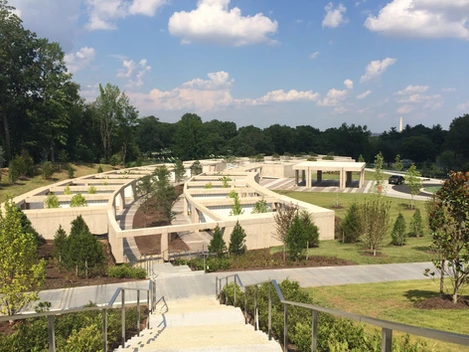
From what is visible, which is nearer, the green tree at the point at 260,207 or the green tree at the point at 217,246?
the green tree at the point at 217,246

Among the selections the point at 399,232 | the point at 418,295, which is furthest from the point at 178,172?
the point at 418,295

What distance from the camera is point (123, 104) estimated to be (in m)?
58.1

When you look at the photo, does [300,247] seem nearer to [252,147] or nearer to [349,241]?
[349,241]

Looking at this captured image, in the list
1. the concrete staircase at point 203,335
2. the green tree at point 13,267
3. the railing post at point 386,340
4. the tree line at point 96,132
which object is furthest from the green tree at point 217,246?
the tree line at point 96,132

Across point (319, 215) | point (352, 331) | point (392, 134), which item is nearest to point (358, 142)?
point (392, 134)

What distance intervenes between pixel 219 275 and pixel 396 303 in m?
6.70

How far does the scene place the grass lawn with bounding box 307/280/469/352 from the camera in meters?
8.62

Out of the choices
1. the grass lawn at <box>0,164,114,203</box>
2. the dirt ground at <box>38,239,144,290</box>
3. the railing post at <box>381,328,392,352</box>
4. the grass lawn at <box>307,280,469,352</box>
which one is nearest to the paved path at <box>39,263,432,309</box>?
the dirt ground at <box>38,239,144,290</box>

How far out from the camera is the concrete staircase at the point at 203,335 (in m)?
5.61

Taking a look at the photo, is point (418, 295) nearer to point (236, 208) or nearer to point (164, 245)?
point (164, 245)

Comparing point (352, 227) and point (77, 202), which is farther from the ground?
point (77, 202)

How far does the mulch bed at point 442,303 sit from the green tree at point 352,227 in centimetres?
982

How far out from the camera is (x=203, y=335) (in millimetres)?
6484

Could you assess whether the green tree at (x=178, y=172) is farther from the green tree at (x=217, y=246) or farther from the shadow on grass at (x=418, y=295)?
the shadow on grass at (x=418, y=295)
